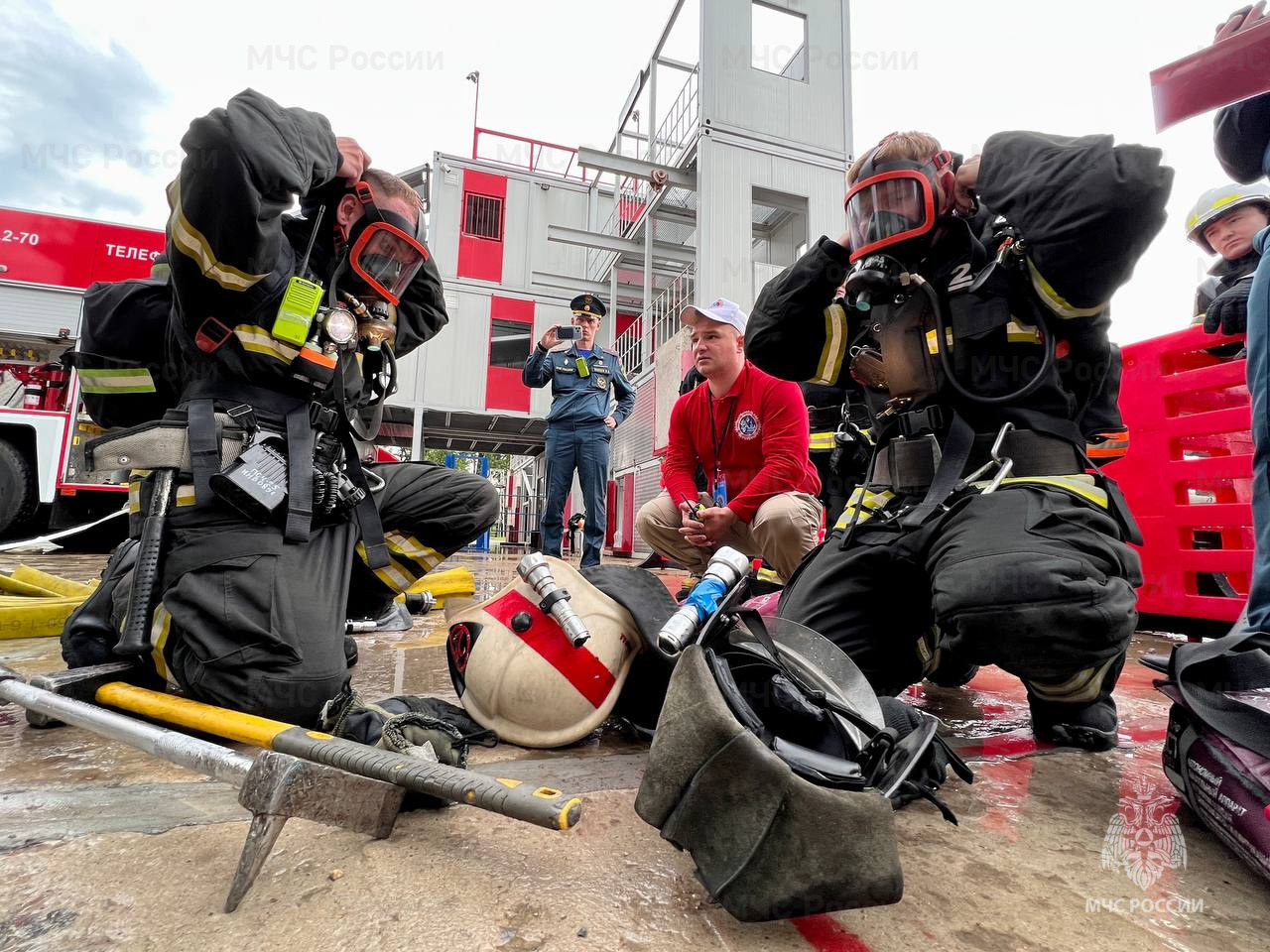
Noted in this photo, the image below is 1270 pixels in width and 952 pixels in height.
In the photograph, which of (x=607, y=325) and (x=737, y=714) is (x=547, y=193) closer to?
(x=607, y=325)

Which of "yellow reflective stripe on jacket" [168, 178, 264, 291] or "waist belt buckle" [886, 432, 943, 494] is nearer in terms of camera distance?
"yellow reflective stripe on jacket" [168, 178, 264, 291]

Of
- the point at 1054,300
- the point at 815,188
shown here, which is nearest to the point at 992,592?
the point at 1054,300

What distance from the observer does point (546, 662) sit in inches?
58.2

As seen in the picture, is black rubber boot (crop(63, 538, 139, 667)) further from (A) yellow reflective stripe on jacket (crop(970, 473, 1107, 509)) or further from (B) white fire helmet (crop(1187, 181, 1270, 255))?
(B) white fire helmet (crop(1187, 181, 1270, 255))

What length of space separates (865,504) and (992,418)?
431 mm

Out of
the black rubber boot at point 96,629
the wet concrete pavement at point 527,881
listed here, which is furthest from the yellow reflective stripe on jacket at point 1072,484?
the black rubber boot at point 96,629

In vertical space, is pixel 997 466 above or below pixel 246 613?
above

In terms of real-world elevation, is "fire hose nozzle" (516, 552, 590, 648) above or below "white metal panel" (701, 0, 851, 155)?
below

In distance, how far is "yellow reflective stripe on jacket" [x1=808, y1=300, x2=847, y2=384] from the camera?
2133 millimetres

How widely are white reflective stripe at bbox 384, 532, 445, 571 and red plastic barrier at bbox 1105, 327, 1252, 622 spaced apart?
12.1ft

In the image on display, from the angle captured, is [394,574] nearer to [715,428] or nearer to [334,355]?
[334,355]

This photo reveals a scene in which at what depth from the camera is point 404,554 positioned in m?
2.13

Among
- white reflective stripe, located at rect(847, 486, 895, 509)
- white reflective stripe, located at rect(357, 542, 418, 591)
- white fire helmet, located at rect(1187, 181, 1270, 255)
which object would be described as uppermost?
white fire helmet, located at rect(1187, 181, 1270, 255)

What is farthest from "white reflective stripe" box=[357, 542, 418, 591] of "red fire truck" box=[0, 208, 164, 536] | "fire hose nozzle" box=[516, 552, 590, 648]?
"red fire truck" box=[0, 208, 164, 536]
